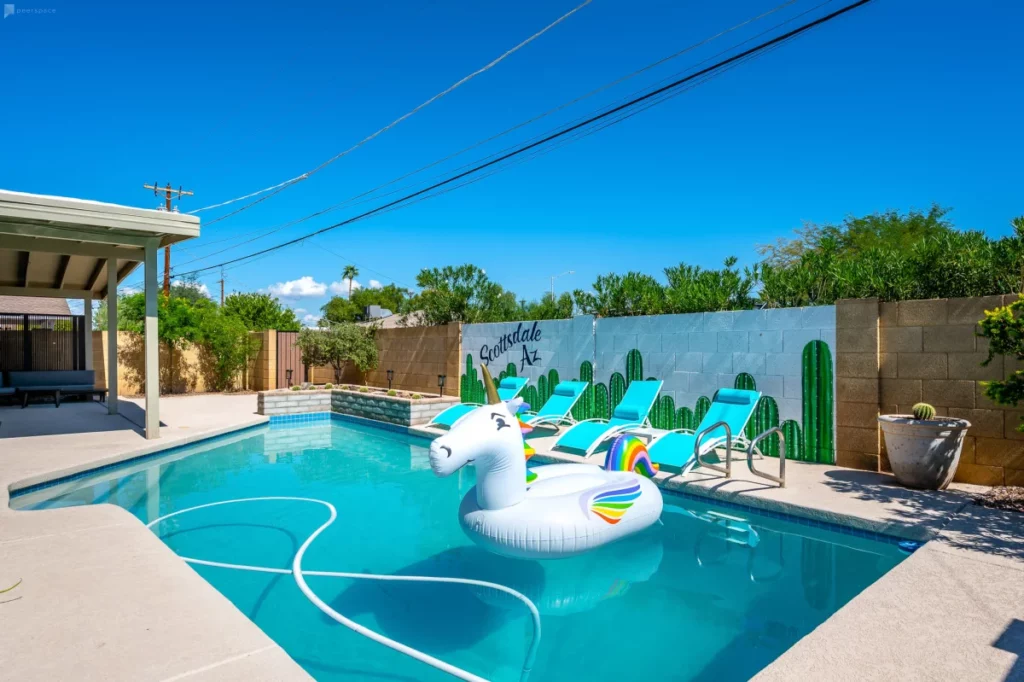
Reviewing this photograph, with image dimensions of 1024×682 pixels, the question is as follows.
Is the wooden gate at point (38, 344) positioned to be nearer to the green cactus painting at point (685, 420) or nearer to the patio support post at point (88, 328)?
the patio support post at point (88, 328)

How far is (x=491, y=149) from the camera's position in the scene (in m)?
12.5

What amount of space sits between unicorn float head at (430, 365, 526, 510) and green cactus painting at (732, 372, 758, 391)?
5.37m

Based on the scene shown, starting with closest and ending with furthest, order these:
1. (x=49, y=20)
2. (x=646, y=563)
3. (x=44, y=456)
A: (x=646, y=563), (x=44, y=456), (x=49, y=20)

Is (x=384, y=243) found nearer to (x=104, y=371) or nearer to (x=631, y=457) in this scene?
(x=104, y=371)

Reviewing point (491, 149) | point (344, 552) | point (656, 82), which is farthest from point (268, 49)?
point (344, 552)

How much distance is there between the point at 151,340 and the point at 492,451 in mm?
7407

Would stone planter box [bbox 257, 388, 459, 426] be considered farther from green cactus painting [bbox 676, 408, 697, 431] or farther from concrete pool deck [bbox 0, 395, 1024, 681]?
concrete pool deck [bbox 0, 395, 1024, 681]

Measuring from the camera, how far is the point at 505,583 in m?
4.52

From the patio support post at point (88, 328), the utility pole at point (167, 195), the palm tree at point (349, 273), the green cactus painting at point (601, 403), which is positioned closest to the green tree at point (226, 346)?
the patio support post at point (88, 328)

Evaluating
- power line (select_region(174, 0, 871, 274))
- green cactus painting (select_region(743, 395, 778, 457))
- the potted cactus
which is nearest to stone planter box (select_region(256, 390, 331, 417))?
power line (select_region(174, 0, 871, 274))

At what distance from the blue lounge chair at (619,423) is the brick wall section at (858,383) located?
2604 millimetres

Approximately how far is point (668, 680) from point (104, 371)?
18783 mm

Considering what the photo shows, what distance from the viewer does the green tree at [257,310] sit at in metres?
23.7

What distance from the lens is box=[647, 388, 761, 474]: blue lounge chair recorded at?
269 inches
